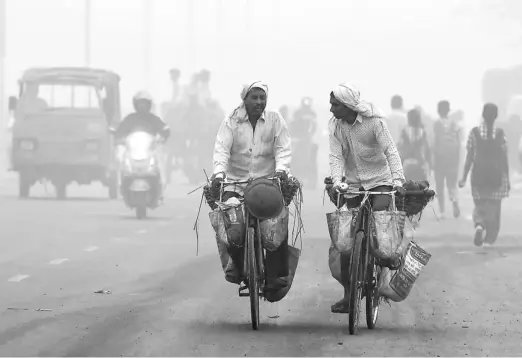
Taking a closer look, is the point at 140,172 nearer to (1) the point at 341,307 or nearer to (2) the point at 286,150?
(1) the point at 341,307

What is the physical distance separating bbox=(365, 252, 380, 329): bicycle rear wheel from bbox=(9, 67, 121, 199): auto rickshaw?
63.6 feet

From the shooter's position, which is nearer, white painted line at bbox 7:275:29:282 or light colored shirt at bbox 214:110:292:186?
light colored shirt at bbox 214:110:292:186

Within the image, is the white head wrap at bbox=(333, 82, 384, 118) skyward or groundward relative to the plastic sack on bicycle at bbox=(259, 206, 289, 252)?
skyward

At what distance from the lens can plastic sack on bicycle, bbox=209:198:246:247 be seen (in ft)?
30.4

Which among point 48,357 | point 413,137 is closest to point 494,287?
point 48,357

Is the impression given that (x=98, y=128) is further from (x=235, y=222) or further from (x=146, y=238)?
(x=235, y=222)

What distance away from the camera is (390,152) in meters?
9.54

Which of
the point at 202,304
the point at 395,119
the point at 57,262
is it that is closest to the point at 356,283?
the point at 202,304

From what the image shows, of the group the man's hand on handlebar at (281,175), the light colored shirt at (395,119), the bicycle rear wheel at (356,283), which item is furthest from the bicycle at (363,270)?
the light colored shirt at (395,119)

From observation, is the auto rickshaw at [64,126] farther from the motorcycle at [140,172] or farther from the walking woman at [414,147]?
the walking woman at [414,147]

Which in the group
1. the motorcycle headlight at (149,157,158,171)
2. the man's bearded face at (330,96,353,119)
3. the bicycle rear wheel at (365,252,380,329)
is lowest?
the motorcycle headlight at (149,157,158,171)

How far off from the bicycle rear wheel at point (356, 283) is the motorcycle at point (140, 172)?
1324 cm

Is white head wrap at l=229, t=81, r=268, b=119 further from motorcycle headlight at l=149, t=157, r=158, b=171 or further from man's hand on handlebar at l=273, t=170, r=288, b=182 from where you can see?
motorcycle headlight at l=149, t=157, r=158, b=171

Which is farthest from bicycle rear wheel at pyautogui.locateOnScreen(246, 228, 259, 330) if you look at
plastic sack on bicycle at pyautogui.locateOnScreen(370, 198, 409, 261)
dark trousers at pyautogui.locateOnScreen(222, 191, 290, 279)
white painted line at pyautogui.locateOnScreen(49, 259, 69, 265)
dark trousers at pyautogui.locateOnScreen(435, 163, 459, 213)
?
dark trousers at pyautogui.locateOnScreen(435, 163, 459, 213)
